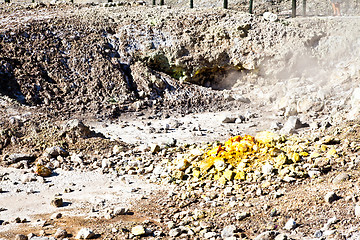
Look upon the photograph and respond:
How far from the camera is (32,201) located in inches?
324

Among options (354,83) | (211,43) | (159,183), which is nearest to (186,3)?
(211,43)

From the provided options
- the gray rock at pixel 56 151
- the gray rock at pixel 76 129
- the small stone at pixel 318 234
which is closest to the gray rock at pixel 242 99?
the gray rock at pixel 76 129

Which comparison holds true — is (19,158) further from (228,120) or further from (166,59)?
(166,59)

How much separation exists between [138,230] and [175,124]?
6.25m

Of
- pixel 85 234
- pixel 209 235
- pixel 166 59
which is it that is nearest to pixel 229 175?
pixel 209 235

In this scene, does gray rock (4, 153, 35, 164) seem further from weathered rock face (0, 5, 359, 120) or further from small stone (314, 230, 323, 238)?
small stone (314, 230, 323, 238)

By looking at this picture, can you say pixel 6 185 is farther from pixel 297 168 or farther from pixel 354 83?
pixel 354 83

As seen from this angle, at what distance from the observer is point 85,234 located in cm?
649

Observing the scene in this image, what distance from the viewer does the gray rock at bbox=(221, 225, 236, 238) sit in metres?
6.25

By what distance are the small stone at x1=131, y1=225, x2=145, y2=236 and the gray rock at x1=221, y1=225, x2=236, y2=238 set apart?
3.91 feet

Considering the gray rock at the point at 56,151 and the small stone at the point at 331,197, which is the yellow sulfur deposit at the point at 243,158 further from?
the gray rock at the point at 56,151

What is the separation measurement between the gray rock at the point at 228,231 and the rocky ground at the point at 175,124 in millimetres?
29

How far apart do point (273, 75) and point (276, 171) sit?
819 centimetres

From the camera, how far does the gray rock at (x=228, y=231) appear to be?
6254mm
